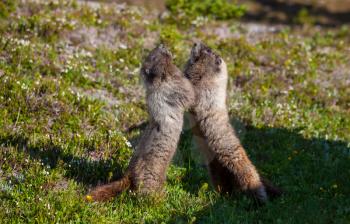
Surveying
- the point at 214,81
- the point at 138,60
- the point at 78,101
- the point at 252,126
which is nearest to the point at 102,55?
the point at 138,60

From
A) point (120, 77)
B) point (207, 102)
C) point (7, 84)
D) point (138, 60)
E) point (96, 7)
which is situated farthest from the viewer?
point (96, 7)

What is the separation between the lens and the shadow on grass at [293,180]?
7.78 m

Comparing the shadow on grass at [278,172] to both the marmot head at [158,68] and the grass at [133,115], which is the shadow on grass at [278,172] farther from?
the marmot head at [158,68]

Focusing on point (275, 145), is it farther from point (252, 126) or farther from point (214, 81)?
point (214, 81)

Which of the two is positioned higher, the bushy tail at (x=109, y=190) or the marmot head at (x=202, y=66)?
the marmot head at (x=202, y=66)

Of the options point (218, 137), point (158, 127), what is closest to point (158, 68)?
point (158, 127)

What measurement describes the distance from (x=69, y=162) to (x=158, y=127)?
168 centimetres

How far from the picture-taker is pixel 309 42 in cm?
1642

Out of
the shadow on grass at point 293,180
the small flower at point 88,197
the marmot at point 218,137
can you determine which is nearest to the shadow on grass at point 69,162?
the small flower at point 88,197

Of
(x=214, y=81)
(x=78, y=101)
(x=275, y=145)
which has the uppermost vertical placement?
(x=214, y=81)

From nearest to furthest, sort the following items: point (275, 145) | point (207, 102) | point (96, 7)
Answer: point (207, 102) < point (275, 145) < point (96, 7)

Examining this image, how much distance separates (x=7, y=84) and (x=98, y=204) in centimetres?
372

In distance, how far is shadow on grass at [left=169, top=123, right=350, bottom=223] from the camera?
306 inches

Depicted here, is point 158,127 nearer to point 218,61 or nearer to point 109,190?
point 109,190
